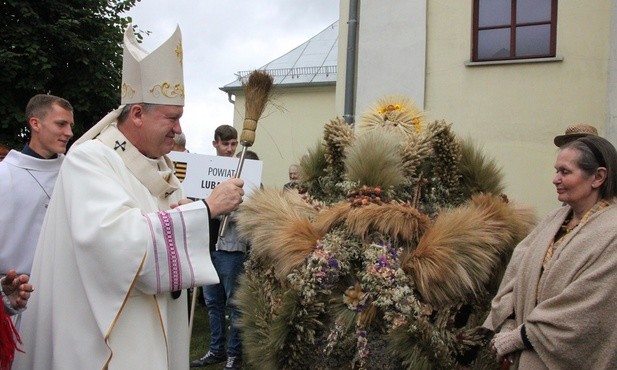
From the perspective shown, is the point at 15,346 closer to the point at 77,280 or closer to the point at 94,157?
the point at 77,280

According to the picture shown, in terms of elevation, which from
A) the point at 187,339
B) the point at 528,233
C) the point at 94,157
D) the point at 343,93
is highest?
the point at 343,93

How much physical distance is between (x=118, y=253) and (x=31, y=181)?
1.78 meters

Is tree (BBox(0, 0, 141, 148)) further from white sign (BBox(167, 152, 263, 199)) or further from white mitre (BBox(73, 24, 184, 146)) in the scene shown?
white mitre (BBox(73, 24, 184, 146))

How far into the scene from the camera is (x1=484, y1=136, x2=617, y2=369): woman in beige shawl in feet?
8.77

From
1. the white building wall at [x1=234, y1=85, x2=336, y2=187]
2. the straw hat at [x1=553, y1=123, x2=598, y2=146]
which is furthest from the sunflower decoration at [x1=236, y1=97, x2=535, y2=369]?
the white building wall at [x1=234, y1=85, x2=336, y2=187]

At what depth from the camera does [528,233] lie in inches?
122

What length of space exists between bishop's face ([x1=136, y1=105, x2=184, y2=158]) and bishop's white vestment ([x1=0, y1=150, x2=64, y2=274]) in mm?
1396

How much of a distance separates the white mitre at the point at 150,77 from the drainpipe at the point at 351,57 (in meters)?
7.02

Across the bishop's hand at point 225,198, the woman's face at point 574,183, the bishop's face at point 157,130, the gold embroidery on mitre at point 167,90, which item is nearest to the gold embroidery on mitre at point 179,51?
the gold embroidery on mitre at point 167,90

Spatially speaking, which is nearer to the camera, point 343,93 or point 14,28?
point 343,93

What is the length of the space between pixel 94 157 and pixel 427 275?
129cm

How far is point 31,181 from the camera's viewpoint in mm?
3822

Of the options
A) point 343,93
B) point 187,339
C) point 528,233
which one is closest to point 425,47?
point 343,93

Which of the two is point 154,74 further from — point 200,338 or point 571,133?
point 200,338
